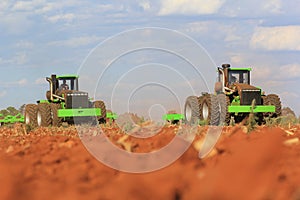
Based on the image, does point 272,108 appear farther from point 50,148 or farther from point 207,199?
point 207,199

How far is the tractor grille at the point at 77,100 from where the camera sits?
25855mm

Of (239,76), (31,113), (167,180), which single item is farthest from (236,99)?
(167,180)

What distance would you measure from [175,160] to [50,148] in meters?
1.08

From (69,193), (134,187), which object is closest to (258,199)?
(134,187)

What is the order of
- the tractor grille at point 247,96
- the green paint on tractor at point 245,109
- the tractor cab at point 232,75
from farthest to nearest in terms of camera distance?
the tractor cab at point 232,75 < the tractor grille at point 247,96 < the green paint on tractor at point 245,109

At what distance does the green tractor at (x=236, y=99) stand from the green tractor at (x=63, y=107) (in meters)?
4.59

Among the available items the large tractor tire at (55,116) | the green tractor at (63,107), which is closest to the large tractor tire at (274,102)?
the green tractor at (63,107)

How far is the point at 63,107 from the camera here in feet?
88.7

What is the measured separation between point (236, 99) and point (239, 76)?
1228 mm

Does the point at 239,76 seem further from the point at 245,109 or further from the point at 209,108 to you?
the point at 209,108

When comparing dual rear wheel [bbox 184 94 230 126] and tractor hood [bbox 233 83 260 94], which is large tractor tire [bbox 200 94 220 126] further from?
tractor hood [bbox 233 83 260 94]

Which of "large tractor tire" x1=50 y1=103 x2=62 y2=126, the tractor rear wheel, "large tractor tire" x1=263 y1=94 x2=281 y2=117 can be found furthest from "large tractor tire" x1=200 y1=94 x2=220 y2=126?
the tractor rear wheel

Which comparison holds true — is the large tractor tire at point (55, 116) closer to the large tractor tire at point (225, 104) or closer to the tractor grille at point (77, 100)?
the tractor grille at point (77, 100)

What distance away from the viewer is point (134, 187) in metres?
1.75
